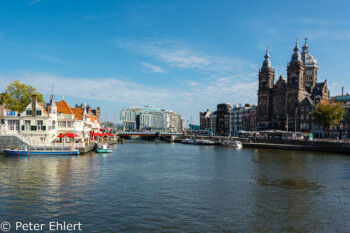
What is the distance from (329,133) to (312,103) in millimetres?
20813

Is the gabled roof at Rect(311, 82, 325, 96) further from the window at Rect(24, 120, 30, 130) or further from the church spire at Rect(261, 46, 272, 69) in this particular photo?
the window at Rect(24, 120, 30, 130)

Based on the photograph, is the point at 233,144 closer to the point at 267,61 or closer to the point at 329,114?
the point at 329,114

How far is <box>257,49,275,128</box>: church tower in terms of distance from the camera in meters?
168

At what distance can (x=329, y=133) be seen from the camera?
130m

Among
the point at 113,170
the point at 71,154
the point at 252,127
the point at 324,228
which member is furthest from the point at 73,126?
the point at 252,127

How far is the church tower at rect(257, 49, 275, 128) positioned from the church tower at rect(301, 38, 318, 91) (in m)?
18.5

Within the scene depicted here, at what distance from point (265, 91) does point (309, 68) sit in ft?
94.1

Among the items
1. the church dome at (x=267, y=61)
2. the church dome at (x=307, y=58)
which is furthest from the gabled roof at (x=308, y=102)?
the church dome at (x=267, y=61)

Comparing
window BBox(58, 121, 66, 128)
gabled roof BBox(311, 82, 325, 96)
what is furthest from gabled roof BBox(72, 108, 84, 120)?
gabled roof BBox(311, 82, 325, 96)

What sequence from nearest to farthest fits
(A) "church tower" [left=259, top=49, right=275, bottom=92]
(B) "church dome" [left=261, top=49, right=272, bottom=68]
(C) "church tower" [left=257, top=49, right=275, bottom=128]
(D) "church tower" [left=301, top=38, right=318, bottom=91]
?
(C) "church tower" [left=257, top=49, right=275, bottom=128] → (D) "church tower" [left=301, top=38, right=318, bottom=91] → (A) "church tower" [left=259, top=49, right=275, bottom=92] → (B) "church dome" [left=261, top=49, right=272, bottom=68]

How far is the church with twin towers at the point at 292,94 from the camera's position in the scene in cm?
14838

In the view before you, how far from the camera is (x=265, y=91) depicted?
6727 inches

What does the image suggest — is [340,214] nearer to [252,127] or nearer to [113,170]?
[113,170]

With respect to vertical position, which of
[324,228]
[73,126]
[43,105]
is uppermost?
[43,105]
